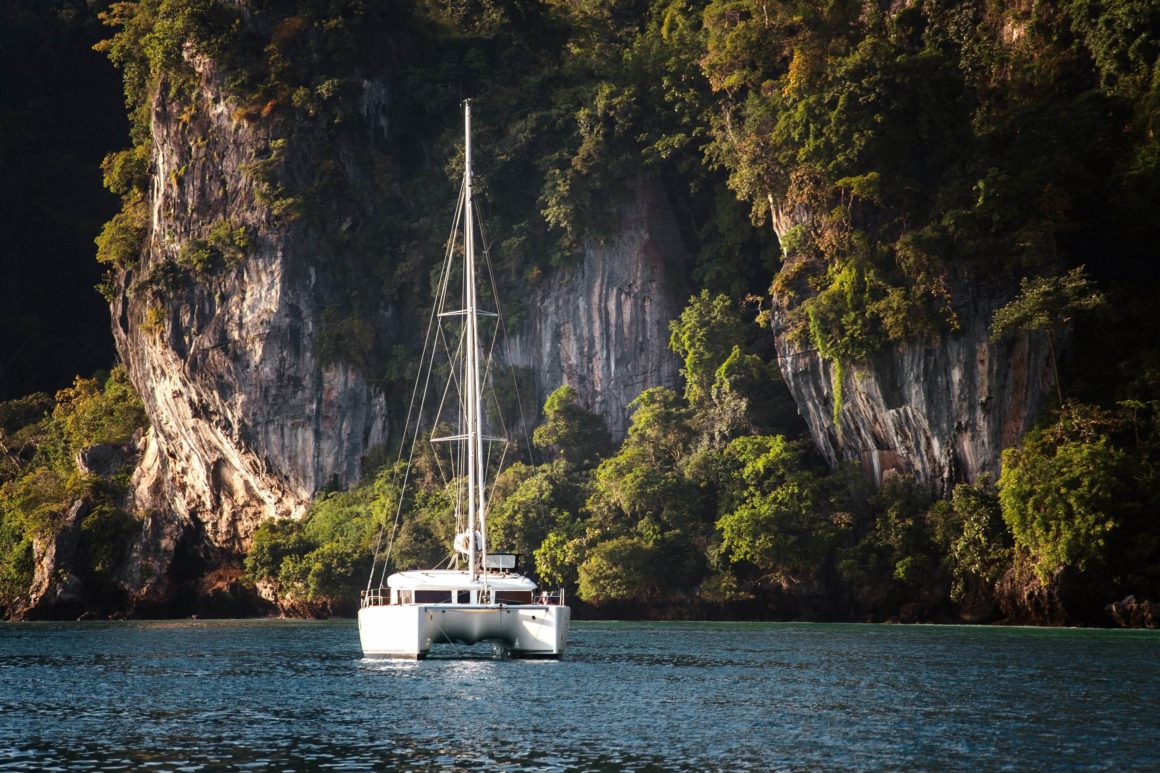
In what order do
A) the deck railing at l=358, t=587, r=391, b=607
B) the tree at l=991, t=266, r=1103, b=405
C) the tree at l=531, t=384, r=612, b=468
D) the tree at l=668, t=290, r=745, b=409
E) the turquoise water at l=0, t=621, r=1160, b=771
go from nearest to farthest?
the turquoise water at l=0, t=621, r=1160, b=771, the deck railing at l=358, t=587, r=391, b=607, the tree at l=991, t=266, r=1103, b=405, the tree at l=668, t=290, r=745, b=409, the tree at l=531, t=384, r=612, b=468

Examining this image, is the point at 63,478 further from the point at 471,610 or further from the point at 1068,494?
the point at 1068,494

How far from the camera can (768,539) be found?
170 ft

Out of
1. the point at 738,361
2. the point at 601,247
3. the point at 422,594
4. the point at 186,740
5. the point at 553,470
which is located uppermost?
A: the point at 601,247

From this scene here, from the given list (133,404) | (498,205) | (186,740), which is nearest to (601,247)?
(498,205)

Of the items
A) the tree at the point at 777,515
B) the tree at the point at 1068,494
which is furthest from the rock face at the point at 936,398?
the tree at the point at 1068,494

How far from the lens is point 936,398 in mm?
50875

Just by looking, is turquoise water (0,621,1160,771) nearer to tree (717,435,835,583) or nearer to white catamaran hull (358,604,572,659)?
white catamaran hull (358,604,572,659)

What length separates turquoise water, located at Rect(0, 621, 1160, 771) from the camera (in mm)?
20219

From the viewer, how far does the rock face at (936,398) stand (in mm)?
48969

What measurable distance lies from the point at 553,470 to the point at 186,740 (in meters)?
Answer: 39.9

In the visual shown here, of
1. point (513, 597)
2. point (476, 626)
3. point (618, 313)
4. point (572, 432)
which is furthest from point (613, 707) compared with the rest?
point (618, 313)

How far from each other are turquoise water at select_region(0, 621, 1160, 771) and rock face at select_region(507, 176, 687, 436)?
2507cm

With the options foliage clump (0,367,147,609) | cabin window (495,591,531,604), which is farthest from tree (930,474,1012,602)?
foliage clump (0,367,147,609)

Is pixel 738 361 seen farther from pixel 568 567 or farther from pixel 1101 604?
pixel 1101 604
